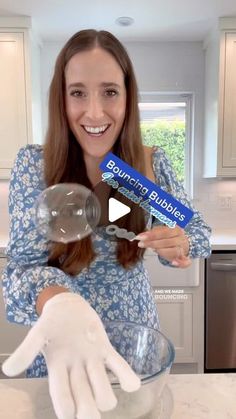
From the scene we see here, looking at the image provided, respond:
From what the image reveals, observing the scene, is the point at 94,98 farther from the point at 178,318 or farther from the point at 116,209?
the point at 178,318

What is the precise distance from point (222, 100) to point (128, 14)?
758 millimetres

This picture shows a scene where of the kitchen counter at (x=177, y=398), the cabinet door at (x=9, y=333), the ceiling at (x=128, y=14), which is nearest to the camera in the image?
the kitchen counter at (x=177, y=398)

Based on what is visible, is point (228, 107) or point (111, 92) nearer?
point (111, 92)

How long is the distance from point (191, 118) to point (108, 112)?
202cm

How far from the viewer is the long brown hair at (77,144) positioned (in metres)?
0.77

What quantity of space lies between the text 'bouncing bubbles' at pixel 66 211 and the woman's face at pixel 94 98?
14 cm

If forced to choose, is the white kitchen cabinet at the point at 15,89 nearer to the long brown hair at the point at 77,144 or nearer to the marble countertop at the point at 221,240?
the marble countertop at the point at 221,240

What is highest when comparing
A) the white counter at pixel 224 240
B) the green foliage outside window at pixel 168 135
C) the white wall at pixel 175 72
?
the white wall at pixel 175 72

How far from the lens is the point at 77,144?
83cm

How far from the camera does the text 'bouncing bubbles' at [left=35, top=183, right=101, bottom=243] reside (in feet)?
2.16

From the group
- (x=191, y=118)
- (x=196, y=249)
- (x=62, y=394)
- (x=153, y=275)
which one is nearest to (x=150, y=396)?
(x=62, y=394)

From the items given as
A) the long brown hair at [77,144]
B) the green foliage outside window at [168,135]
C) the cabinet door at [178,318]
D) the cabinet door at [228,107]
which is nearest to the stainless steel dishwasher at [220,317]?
the cabinet door at [178,318]

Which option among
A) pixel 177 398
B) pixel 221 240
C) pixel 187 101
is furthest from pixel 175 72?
pixel 177 398

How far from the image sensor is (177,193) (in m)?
0.96
